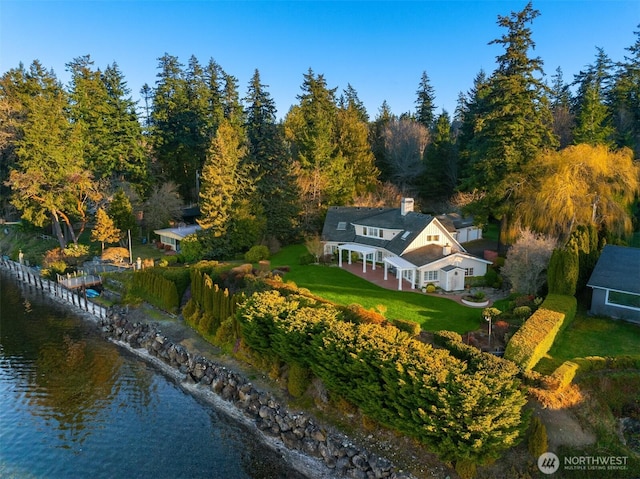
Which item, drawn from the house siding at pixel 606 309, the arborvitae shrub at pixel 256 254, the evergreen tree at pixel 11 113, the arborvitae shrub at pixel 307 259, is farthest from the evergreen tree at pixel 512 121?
the evergreen tree at pixel 11 113

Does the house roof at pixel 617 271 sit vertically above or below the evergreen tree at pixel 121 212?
below

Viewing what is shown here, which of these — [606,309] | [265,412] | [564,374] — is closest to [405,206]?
[606,309]

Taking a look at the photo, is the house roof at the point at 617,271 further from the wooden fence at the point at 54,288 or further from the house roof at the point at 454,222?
the wooden fence at the point at 54,288

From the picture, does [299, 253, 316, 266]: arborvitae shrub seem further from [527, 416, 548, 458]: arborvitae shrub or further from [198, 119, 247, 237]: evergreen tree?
[527, 416, 548, 458]: arborvitae shrub

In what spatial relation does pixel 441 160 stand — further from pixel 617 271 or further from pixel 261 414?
pixel 261 414

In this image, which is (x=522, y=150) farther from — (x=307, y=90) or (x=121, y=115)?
(x=121, y=115)

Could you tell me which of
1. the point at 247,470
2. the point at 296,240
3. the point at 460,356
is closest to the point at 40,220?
the point at 296,240
